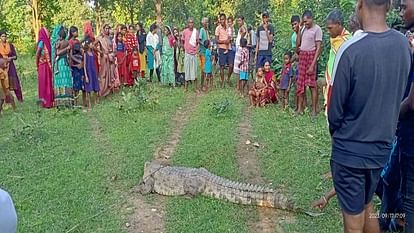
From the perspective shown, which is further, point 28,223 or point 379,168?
point 28,223

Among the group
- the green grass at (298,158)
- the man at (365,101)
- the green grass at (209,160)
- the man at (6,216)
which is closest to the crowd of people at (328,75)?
the man at (365,101)

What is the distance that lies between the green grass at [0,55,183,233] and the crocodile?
0.31 m

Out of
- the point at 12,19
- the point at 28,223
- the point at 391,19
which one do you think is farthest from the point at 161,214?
the point at 12,19

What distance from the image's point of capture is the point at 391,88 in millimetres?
2480

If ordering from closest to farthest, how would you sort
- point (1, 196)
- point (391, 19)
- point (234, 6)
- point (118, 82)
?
point (1, 196), point (391, 19), point (118, 82), point (234, 6)

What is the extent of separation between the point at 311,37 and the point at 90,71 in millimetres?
4197

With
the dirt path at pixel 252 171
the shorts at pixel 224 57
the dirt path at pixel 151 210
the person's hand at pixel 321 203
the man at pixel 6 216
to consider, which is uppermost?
the man at pixel 6 216

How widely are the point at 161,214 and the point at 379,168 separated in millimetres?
2269

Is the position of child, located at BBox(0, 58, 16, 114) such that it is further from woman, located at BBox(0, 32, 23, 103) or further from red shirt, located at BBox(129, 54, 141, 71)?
red shirt, located at BBox(129, 54, 141, 71)

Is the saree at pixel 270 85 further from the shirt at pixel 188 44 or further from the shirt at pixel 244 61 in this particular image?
the shirt at pixel 188 44

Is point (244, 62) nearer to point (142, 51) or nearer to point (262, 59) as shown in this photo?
point (262, 59)

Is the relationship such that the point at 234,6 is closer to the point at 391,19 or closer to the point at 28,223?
the point at 391,19

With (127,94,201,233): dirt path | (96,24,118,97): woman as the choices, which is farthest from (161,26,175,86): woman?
(127,94,201,233): dirt path

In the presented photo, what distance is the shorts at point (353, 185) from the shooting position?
8.55ft
